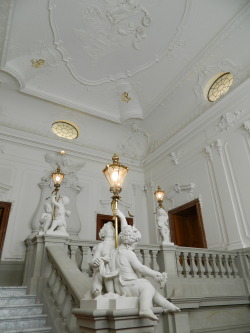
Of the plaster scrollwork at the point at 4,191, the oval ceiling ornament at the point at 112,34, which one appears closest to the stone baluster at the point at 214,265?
the plaster scrollwork at the point at 4,191

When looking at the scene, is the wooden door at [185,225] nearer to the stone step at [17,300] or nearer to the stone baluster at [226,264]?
the stone baluster at [226,264]

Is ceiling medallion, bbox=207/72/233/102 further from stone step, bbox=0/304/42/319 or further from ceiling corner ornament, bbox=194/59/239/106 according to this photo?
stone step, bbox=0/304/42/319

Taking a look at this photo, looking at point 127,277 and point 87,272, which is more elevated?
point 87,272

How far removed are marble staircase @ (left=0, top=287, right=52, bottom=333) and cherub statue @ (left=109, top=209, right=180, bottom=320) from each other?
70.1 inches

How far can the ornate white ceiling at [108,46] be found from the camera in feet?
25.4

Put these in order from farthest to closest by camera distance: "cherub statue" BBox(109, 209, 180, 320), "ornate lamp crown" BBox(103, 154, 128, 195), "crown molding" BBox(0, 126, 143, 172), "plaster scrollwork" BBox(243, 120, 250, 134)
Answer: "crown molding" BBox(0, 126, 143, 172), "plaster scrollwork" BBox(243, 120, 250, 134), "ornate lamp crown" BBox(103, 154, 128, 195), "cherub statue" BBox(109, 209, 180, 320)

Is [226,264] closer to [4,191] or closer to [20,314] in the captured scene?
[20,314]

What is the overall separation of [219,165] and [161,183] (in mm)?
3110

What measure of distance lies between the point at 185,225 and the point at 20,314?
7213 mm

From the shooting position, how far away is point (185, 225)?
10.0 metres

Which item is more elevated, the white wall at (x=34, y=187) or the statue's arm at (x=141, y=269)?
the white wall at (x=34, y=187)

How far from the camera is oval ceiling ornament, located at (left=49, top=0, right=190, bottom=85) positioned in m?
7.82

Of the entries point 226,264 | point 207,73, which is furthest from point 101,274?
point 207,73

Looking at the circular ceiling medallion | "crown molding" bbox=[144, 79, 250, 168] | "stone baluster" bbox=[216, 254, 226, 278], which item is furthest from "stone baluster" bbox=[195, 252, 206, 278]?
the circular ceiling medallion
